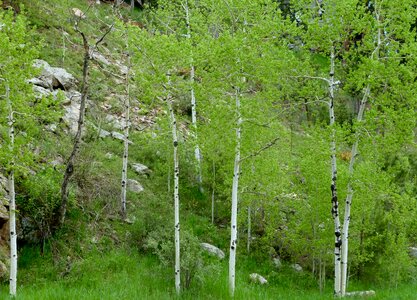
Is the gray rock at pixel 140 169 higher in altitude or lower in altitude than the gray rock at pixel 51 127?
lower

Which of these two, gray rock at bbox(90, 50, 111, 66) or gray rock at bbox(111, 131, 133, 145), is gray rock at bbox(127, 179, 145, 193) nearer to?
gray rock at bbox(111, 131, 133, 145)

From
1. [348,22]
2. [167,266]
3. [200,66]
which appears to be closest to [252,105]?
[200,66]

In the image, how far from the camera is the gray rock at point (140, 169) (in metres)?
20.8

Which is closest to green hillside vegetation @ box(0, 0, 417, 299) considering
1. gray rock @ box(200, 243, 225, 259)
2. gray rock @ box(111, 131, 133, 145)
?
gray rock @ box(200, 243, 225, 259)

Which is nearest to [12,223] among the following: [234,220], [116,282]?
[116,282]

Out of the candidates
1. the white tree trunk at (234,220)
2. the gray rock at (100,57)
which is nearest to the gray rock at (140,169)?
the white tree trunk at (234,220)

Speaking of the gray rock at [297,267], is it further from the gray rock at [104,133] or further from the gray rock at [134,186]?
the gray rock at [104,133]

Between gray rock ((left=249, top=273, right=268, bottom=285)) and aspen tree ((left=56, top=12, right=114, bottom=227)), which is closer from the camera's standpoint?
aspen tree ((left=56, top=12, right=114, bottom=227))

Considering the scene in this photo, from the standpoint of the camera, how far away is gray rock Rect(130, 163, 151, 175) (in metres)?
20.8

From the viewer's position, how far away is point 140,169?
2094 centimetres

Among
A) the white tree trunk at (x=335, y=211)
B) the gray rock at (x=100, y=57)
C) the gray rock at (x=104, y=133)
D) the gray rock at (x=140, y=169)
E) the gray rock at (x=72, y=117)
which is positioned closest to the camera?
the white tree trunk at (x=335, y=211)

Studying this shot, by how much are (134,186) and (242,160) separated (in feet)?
24.2

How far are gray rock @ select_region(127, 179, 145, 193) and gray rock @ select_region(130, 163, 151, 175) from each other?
4.20 feet

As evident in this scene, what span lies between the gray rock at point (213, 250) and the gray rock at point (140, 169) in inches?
207
